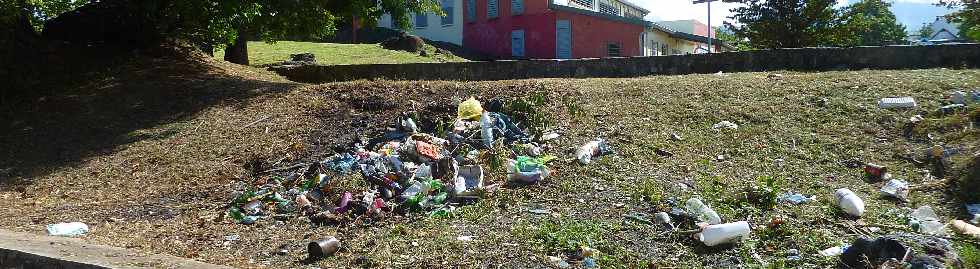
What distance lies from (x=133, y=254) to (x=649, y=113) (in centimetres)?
443

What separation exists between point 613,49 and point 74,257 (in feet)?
65.5

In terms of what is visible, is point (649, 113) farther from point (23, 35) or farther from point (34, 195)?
point (23, 35)

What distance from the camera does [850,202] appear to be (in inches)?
168

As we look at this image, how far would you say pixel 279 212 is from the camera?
17.4ft

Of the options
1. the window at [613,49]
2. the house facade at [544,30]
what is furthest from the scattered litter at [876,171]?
the window at [613,49]

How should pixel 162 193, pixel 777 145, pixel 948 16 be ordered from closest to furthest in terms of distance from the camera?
pixel 777 145, pixel 162 193, pixel 948 16

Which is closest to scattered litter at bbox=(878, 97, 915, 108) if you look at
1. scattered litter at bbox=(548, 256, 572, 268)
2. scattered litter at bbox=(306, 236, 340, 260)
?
scattered litter at bbox=(548, 256, 572, 268)

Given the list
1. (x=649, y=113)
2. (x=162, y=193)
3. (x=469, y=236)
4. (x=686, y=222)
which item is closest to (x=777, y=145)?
(x=649, y=113)

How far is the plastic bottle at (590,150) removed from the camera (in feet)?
18.1

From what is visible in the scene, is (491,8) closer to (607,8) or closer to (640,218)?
(607,8)

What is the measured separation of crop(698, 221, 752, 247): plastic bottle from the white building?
21568mm

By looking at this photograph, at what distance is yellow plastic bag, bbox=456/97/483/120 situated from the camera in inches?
262

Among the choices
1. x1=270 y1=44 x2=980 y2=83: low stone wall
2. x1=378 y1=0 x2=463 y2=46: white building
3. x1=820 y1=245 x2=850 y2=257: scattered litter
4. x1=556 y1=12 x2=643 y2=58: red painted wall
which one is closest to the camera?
x1=820 y1=245 x2=850 y2=257: scattered litter

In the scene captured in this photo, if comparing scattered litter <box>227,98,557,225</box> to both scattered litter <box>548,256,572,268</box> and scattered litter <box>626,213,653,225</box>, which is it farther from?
scattered litter <box>548,256,572,268</box>
